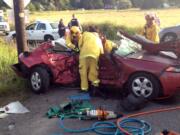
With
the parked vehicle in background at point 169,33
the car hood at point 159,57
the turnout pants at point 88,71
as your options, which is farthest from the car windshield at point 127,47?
the parked vehicle in background at point 169,33

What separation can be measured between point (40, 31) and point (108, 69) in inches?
718

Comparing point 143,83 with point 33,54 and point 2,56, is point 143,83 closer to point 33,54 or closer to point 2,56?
point 33,54

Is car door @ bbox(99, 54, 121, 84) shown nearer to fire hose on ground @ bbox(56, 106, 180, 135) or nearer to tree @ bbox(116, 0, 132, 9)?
fire hose on ground @ bbox(56, 106, 180, 135)

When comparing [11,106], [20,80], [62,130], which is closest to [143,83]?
[62,130]

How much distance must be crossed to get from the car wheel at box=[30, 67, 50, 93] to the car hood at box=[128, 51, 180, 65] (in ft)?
6.36

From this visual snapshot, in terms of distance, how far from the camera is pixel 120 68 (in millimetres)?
8766

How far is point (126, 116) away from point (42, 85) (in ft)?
8.71

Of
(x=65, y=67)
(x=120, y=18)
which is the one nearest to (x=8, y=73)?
(x=65, y=67)

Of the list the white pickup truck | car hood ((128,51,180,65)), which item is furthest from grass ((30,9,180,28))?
car hood ((128,51,180,65))

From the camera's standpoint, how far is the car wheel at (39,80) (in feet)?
31.2

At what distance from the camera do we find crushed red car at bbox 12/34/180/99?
8.27 metres

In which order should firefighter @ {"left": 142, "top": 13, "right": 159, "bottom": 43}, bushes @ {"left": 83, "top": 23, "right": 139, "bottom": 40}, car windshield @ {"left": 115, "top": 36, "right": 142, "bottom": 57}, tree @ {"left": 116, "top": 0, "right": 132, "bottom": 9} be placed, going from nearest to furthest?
car windshield @ {"left": 115, "top": 36, "right": 142, "bottom": 57}
firefighter @ {"left": 142, "top": 13, "right": 159, "bottom": 43}
bushes @ {"left": 83, "top": 23, "right": 139, "bottom": 40}
tree @ {"left": 116, "top": 0, "right": 132, "bottom": 9}

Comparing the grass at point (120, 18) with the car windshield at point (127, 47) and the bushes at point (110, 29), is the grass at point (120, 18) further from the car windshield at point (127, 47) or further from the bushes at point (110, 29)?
the car windshield at point (127, 47)

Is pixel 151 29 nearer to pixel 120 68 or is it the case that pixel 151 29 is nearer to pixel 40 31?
Result: pixel 120 68
